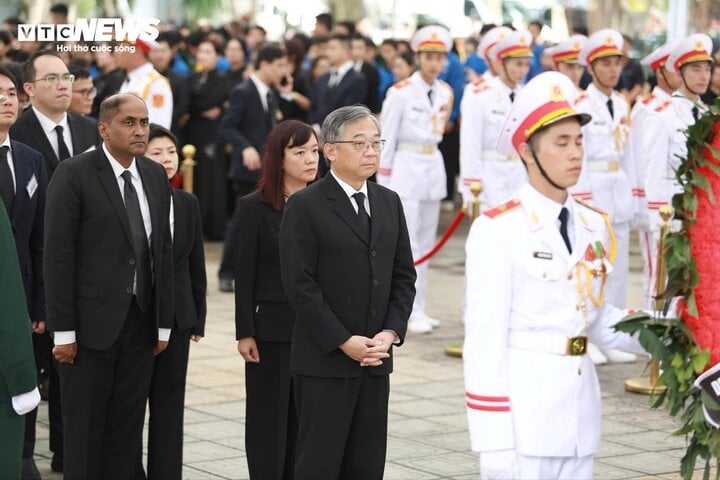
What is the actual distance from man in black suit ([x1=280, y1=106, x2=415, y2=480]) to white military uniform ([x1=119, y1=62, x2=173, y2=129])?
20.0ft

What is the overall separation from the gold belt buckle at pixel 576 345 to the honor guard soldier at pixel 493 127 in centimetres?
651

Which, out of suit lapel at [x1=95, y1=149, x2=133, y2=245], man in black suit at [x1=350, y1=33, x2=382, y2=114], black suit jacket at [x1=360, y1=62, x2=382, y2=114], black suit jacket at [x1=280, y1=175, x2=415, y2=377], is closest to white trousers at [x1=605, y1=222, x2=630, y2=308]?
suit lapel at [x1=95, y1=149, x2=133, y2=245]

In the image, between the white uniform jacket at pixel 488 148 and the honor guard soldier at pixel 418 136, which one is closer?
the white uniform jacket at pixel 488 148

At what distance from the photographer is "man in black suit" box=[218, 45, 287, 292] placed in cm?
1370

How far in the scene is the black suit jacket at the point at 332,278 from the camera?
5941 millimetres

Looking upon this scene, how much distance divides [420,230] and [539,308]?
7449 millimetres

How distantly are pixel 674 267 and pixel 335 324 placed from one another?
1638mm

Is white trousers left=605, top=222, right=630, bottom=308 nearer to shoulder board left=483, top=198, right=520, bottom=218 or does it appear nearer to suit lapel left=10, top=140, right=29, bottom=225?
suit lapel left=10, top=140, right=29, bottom=225

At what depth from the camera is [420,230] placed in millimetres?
12586

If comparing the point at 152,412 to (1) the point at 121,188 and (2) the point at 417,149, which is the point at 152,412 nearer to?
(1) the point at 121,188

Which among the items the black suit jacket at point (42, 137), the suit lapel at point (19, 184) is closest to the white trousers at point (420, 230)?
the black suit jacket at point (42, 137)

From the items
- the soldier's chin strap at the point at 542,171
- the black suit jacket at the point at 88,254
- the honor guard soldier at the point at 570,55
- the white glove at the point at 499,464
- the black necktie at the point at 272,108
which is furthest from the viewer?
the black necktie at the point at 272,108

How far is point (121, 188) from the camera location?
6.95 m

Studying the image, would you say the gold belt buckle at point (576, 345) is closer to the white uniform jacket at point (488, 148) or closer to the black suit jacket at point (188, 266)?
the black suit jacket at point (188, 266)
